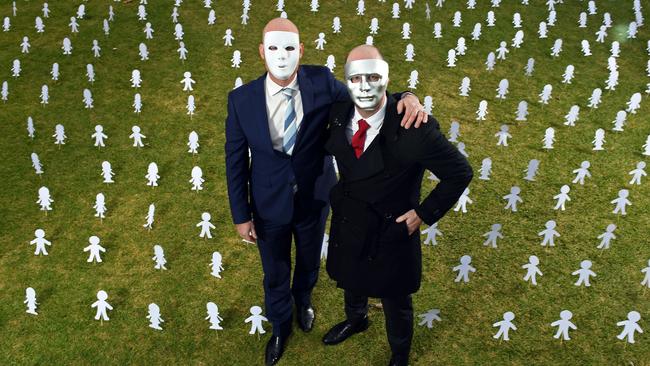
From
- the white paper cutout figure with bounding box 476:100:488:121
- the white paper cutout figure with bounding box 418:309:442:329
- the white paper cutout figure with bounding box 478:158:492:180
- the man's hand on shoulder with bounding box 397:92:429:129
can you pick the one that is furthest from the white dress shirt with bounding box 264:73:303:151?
the white paper cutout figure with bounding box 476:100:488:121

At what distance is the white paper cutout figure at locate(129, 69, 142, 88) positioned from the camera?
9719 mm

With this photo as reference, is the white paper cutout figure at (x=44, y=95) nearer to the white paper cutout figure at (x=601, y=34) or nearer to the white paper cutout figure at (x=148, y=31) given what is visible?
the white paper cutout figure at (x=148, y=31)

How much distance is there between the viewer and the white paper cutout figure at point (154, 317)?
5698mm

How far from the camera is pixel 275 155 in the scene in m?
4.57

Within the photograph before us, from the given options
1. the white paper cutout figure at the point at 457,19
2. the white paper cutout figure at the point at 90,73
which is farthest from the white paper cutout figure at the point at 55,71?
the white paper cutout figure at the point at 457,19

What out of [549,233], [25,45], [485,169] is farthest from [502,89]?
[25,45]

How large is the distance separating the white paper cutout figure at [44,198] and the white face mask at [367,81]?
15.3 ft

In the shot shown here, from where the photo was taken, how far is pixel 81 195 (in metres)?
7.66

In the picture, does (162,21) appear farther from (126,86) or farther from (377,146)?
(377,146)

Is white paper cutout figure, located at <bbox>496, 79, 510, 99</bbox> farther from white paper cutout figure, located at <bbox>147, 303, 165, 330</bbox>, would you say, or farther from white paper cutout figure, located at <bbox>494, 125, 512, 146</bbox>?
white paper cutout figure, located at <bbox>147, 303, 165, 330</bbox>

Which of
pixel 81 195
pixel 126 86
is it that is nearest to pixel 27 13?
pixel 126 86

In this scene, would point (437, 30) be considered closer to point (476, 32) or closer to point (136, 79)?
point (476, 32)

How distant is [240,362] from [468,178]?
274 centimetres

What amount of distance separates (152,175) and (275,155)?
11.8ft
